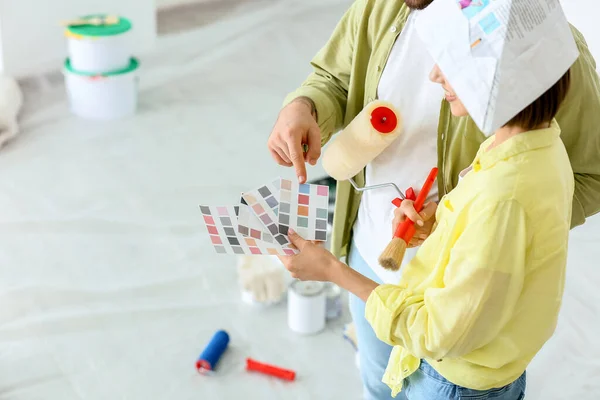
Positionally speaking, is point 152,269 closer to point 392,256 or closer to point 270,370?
point 270,370

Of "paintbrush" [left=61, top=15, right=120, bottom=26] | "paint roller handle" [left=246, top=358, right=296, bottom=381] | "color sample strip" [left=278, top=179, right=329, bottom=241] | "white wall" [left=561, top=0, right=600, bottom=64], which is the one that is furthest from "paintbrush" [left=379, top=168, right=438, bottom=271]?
"paintbrush" [left=61, top=15, right=120, bottom=26]

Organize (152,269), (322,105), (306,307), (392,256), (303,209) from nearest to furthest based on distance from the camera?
(392,256)
(303,209)
(322,105)
(306,307)
(152,269)

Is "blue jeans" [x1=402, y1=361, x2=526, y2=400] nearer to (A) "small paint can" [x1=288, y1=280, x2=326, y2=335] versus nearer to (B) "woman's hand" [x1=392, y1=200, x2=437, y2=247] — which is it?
(B) "woman's hand" [x1=392, y1=200, x2=437, y2=247]

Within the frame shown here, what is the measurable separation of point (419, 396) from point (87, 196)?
1588 mm

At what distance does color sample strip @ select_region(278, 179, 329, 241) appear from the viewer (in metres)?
1.06

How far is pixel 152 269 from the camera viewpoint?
210 cm

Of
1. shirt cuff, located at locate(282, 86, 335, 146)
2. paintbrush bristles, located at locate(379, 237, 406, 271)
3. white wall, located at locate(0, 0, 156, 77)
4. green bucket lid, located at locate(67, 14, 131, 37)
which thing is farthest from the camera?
white wall, located at locate(0, 0, 156, 77)

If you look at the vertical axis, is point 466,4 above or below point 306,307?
above

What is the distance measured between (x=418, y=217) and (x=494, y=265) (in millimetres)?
246

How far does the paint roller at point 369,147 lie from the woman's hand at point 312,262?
89mm

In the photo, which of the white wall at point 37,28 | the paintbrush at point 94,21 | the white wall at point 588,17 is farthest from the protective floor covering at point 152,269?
the white wall at point 588,17

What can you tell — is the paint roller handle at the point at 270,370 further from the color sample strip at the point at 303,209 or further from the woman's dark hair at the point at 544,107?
the woman's dark hair at the point at 544,107

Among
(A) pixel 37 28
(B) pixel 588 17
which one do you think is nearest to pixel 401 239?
(B) pixel 588 17

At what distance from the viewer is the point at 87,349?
1.82 meters
